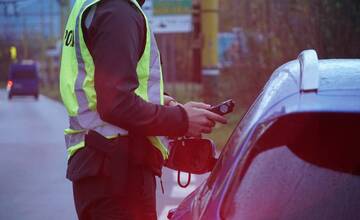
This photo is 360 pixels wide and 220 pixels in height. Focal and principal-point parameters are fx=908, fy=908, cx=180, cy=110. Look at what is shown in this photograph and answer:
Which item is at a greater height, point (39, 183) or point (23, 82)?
point (39, 183)

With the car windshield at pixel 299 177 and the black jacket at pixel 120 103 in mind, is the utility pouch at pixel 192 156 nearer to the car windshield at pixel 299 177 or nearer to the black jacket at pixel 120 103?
the black jacket at pixel 120 103

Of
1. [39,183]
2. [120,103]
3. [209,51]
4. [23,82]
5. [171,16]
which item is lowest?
[23,82]

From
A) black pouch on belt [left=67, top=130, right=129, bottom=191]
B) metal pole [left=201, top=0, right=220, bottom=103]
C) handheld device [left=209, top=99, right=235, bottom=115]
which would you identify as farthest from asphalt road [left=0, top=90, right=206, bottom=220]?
black pouch on belt [left=67, top=130, right=129, bottom=191]

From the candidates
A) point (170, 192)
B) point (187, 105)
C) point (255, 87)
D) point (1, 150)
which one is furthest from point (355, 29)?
point (187, 105)

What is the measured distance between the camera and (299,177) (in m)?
2.72

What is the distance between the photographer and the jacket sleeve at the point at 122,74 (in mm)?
3102

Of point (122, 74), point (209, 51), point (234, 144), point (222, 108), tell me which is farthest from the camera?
point (209, 51)

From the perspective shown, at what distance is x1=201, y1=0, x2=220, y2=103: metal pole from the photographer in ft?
58.3

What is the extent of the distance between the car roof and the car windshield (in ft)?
0.21

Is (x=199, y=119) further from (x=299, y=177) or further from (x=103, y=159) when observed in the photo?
(x=299, y=177)

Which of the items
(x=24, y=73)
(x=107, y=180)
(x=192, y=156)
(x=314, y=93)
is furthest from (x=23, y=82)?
(x=314, y=93)

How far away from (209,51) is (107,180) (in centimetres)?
1489

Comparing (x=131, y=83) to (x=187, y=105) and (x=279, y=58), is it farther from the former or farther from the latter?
(x=279, y=58)

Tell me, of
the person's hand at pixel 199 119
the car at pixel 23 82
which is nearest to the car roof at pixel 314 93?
the person's hand at pixel 199 119
